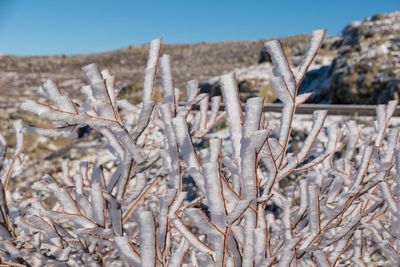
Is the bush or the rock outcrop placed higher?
the rock outcrop

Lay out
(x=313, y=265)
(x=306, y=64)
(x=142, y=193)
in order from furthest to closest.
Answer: (x=313, y=265), (x=142, y=193), (x=306, y=64)

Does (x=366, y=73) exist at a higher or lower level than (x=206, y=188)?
higher

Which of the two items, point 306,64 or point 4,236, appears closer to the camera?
point 306,64

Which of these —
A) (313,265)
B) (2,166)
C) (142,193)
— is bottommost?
(313,265)

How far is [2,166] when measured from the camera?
3.10m

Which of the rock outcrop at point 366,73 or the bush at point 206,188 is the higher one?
the rock outcrop at point 366,73

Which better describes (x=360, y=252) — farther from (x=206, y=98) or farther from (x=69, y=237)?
(x=69, y=237)

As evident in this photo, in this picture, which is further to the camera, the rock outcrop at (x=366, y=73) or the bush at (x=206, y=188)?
the rock outcrop at (x=366, y=73)

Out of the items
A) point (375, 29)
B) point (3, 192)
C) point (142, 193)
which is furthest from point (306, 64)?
point (375, 29)

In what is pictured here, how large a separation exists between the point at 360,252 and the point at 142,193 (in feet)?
5.80

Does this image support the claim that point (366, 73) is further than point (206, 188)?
Yes

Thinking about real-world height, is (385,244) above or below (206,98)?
below

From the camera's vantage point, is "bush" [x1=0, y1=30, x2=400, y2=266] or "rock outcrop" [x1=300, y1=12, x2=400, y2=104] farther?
"rock outcrop" [x1=300, y1=12, x2=400, y2=104]

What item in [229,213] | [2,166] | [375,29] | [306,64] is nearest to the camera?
[229,213]
